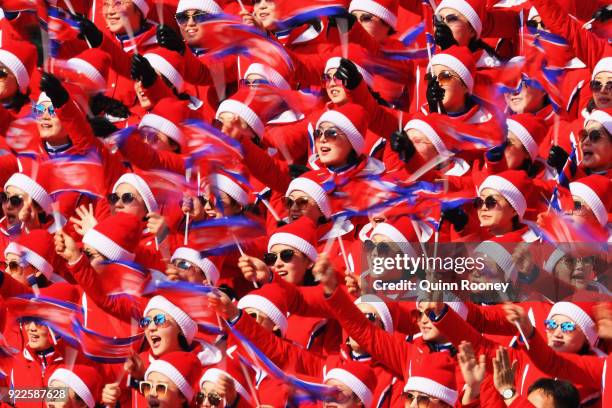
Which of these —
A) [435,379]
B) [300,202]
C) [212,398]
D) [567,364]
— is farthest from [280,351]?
[567,364]

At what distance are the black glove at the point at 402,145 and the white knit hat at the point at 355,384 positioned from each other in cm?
155

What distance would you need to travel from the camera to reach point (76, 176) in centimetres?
1461

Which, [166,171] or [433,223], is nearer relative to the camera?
[433,223]

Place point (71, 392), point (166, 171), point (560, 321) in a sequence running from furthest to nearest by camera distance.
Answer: point (166, 171)
point (71, 392)
point (560, 321)

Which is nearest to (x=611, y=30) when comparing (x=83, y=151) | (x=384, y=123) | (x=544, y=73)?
(x=544, y=73)

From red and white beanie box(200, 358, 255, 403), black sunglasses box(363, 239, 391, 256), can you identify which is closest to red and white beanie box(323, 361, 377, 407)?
red and white beanie box(200, 358, 255, 403)

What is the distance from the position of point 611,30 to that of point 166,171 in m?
2.73

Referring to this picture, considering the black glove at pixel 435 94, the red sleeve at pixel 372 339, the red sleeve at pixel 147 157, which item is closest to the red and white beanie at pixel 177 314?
the red sleeve at pixel 372 339

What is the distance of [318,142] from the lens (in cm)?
1404

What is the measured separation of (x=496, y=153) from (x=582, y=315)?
5.01 ft

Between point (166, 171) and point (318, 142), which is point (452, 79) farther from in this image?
point (166, 171)

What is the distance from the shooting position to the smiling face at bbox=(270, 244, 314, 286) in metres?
13.5

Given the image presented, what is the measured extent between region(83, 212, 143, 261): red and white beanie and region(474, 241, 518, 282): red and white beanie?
2.08 metres

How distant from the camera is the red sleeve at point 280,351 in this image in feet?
42.4
